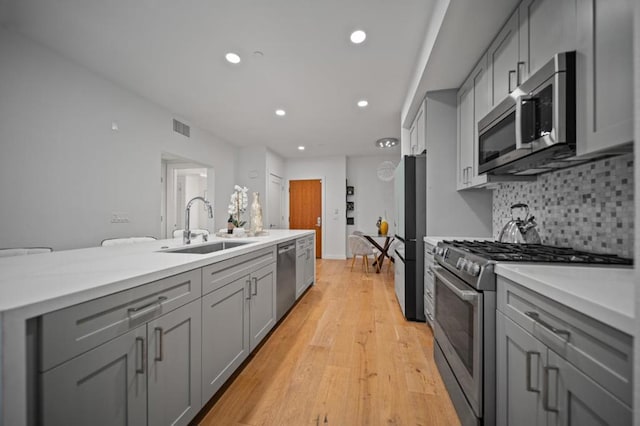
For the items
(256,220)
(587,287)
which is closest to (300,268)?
(256,220)

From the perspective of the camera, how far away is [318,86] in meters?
3.00

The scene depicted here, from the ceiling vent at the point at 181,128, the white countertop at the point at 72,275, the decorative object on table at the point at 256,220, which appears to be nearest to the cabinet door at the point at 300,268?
the decorative object on table at the point at 256,220

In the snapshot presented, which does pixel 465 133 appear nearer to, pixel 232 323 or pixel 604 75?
pixel 604 75

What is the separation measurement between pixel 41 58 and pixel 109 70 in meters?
0.51

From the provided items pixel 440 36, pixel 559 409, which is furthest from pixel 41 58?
pixel 559 409

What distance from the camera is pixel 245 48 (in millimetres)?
2324

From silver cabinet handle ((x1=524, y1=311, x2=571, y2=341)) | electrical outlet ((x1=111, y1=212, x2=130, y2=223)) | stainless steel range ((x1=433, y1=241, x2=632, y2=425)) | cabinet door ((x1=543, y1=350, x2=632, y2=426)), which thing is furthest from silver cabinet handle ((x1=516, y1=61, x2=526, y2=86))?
electrical outlet ((x1=111, y1=212, x2=130, y2=223))

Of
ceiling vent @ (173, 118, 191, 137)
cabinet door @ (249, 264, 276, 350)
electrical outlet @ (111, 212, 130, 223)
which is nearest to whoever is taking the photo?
cabinet door @ (249, 264, 276, 350)

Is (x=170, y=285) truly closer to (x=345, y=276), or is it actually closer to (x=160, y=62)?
(x=160, y=62)

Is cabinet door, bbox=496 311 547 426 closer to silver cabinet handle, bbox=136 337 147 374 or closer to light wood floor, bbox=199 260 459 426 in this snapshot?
light wood floor, bbox=199 260 459 426

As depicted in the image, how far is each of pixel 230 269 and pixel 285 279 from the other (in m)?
1.10

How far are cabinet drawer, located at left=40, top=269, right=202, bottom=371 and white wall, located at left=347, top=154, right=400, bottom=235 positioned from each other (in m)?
5.67

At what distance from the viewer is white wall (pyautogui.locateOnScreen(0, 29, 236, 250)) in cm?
217

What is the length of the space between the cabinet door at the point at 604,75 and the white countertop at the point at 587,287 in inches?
19.1
